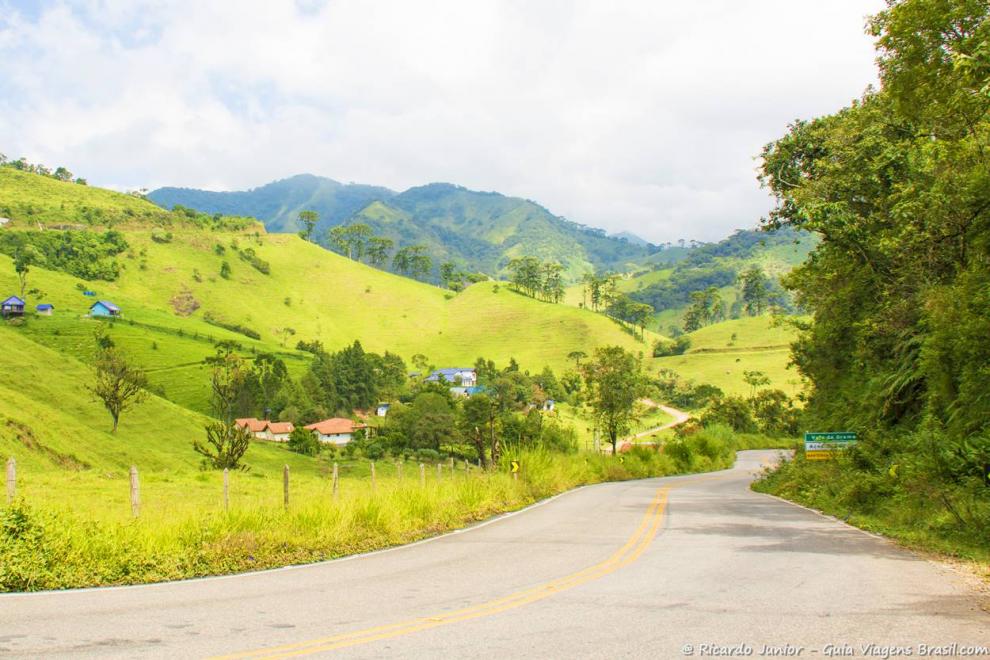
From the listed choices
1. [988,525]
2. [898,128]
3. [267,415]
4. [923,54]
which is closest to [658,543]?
[988,525]

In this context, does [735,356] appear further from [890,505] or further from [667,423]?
[890,505]

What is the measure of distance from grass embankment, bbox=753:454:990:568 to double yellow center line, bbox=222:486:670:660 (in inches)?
200

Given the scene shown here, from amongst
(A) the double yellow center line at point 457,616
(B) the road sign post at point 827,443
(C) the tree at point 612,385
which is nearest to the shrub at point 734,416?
(C) the tree at point 612,385

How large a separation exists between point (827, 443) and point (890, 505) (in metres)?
5.92

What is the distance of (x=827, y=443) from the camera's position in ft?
77.5

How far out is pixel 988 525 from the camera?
1298cm

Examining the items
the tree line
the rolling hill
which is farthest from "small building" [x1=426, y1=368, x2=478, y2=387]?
the rolling hill

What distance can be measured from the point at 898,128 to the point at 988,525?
16429mm

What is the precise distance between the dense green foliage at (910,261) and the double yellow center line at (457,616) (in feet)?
16.9

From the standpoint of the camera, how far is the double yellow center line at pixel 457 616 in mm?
6195

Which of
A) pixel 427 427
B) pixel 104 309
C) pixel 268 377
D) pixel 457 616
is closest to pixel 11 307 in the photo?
pixel 104 309

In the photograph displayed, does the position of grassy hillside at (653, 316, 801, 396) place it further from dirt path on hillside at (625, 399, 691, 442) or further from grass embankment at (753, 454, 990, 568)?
grass embankment at (753, 454, 990, 568)

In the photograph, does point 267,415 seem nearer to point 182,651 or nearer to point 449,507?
point 449,507

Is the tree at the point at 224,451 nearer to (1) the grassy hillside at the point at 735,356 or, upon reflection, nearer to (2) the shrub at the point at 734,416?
(2) the shrub at the point at 734,416
